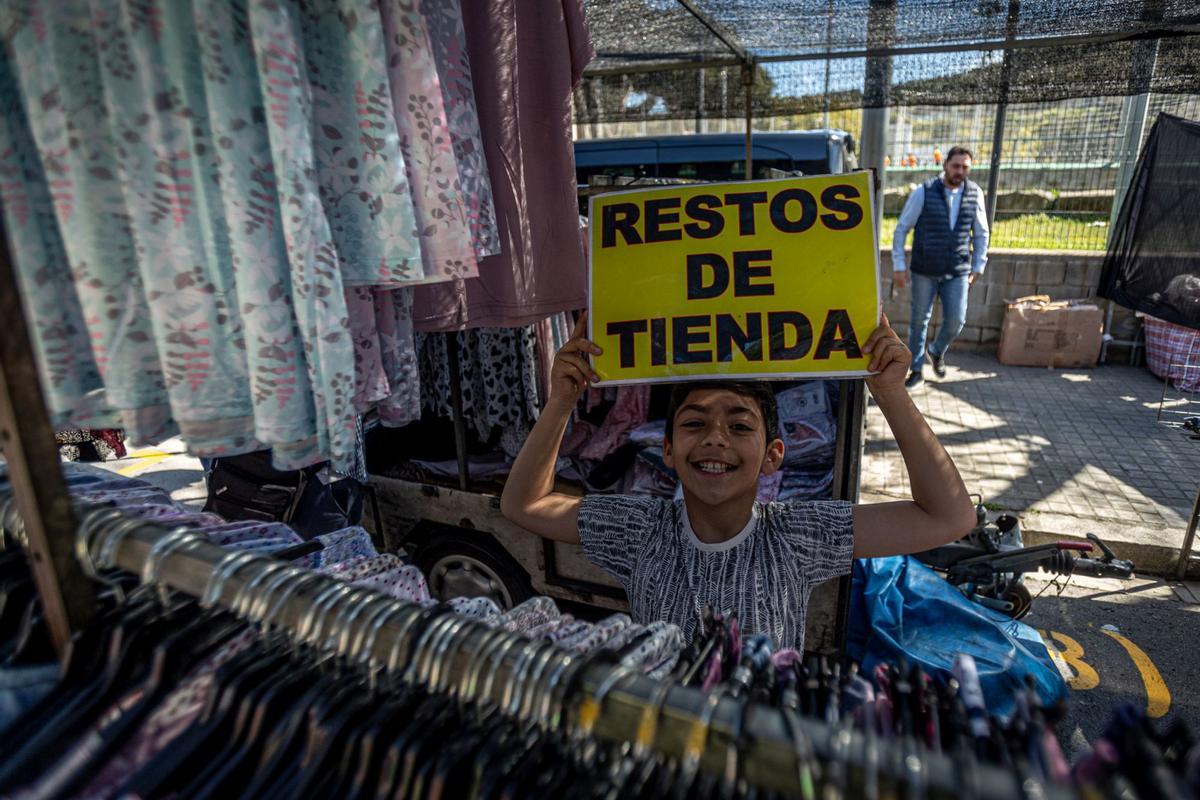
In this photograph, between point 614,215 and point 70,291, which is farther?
point 614,215

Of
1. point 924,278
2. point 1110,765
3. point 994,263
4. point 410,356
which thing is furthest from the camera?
point 994,263

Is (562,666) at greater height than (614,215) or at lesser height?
lesser

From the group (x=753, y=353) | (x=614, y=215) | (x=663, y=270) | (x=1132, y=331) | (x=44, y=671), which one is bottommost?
(x=1132, y=331)

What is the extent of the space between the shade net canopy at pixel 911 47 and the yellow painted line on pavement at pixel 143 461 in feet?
18.6

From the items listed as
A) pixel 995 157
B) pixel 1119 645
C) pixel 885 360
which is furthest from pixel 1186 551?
pixel 995 157

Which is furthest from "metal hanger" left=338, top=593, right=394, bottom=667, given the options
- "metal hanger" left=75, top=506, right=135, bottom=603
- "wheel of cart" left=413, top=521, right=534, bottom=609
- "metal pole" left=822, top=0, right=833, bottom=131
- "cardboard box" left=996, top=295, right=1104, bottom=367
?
"cardboard box" left=996, top=295, right=1104, bottom=367

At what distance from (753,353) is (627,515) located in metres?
0.58

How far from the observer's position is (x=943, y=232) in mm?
6441

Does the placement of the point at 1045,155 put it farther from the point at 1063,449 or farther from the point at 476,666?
the point at 476,666

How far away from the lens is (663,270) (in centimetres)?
178

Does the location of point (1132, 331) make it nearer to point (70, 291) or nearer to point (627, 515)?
point (627, 515)

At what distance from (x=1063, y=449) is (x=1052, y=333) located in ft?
9.47

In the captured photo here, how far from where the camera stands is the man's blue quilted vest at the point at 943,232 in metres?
6.39

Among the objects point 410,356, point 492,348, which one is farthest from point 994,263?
point 410,356
